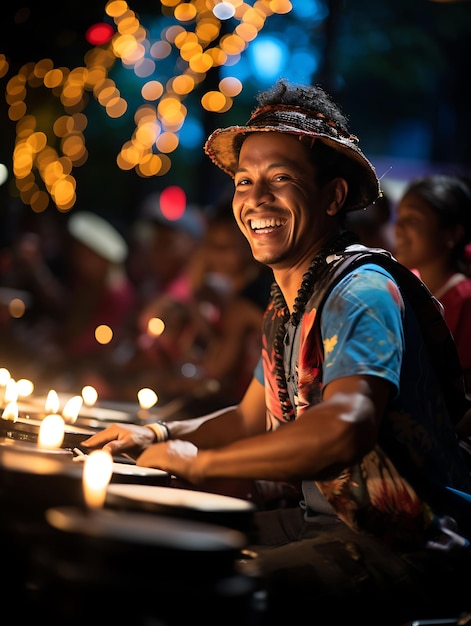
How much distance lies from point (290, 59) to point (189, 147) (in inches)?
526

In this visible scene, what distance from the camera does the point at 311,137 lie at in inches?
131

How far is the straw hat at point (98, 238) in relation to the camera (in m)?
10.6

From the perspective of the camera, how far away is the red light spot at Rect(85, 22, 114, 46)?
8.84 metres

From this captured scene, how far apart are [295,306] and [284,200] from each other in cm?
40

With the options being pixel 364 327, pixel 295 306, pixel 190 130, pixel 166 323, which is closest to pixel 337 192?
pixel 295 306

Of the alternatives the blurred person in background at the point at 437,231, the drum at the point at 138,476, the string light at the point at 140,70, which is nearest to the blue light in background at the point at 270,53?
the string light at the point at 140,70

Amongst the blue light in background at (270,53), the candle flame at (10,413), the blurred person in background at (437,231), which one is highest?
the blue light in background at (270,53)

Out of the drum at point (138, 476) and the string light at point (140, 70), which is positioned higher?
the string light at point (140, 70)

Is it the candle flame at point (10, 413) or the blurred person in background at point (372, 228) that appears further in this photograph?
the blurred person in background at point (372, 228)

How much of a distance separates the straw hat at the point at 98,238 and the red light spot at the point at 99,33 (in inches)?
92.2

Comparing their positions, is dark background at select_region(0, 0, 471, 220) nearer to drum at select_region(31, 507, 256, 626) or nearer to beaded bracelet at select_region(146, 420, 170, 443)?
beaded bracelet at select_region(146, 420, 170, 443)

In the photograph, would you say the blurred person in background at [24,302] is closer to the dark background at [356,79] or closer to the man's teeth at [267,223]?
the dark background at [356,79]

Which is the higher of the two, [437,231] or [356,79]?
[356,79]

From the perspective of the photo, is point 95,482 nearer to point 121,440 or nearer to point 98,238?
point 121,440
